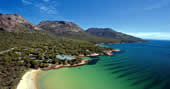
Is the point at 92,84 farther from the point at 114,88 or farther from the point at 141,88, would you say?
the point at 141,88

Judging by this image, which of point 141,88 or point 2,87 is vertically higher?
point 2,87

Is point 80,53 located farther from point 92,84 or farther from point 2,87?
point 2,87

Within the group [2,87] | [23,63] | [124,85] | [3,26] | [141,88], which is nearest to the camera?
[2,87]

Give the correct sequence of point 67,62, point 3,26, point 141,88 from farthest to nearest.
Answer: point 3,26, point 67,62, point 141,88

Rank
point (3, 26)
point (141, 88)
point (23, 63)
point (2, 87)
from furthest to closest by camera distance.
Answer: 1. point (3, 26)
2. point (23, 63)
3. point (141, 88)
4. point (2, 87)

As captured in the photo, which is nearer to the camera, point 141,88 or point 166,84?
point 141,88

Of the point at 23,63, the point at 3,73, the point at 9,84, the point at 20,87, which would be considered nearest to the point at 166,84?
the point at 20,87

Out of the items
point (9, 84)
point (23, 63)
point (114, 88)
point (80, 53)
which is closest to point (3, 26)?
point (23, 63)

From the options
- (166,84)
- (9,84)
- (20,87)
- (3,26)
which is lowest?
(166,84)

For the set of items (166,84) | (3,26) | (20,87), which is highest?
(3,26)
